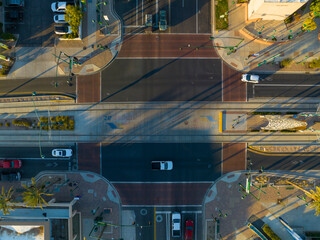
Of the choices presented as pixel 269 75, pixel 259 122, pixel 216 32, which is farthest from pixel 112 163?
pixel 269 75

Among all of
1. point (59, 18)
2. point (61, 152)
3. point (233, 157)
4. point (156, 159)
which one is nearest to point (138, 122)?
point (156, 159)

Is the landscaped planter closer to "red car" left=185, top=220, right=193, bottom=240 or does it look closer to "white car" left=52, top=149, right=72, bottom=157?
"white car" left=52, top=149, right=72, bottom=157

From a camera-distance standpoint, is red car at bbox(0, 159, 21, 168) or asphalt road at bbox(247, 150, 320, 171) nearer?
red car at bbox(0, 159, 21, 168)

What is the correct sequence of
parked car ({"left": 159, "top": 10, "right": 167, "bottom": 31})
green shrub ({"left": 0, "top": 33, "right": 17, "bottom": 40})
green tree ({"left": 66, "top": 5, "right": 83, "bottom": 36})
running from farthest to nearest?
1. parked car ({"left": 159, "top": 10, "right": 167, "bottom": 31})
2. green shrub ({"left": 0, "top": 33, "right": 17, "bottom": 40})
3. green tree ({"left": 66, "top": 5, "right": 83, "bottom": 36})

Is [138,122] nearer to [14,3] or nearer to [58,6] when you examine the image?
[58,6]

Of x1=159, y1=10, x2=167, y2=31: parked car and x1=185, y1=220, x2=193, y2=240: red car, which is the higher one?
x1=159, y1=10, x2=167, y2=31: parked car

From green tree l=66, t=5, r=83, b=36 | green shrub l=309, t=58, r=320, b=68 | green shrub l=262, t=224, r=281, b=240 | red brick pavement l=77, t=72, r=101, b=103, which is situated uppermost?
green tree l=66, t=5, r=83, b=36

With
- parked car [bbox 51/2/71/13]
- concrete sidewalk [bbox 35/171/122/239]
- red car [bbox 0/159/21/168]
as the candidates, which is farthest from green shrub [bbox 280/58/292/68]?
red car [bbox 0/159/21/168]
